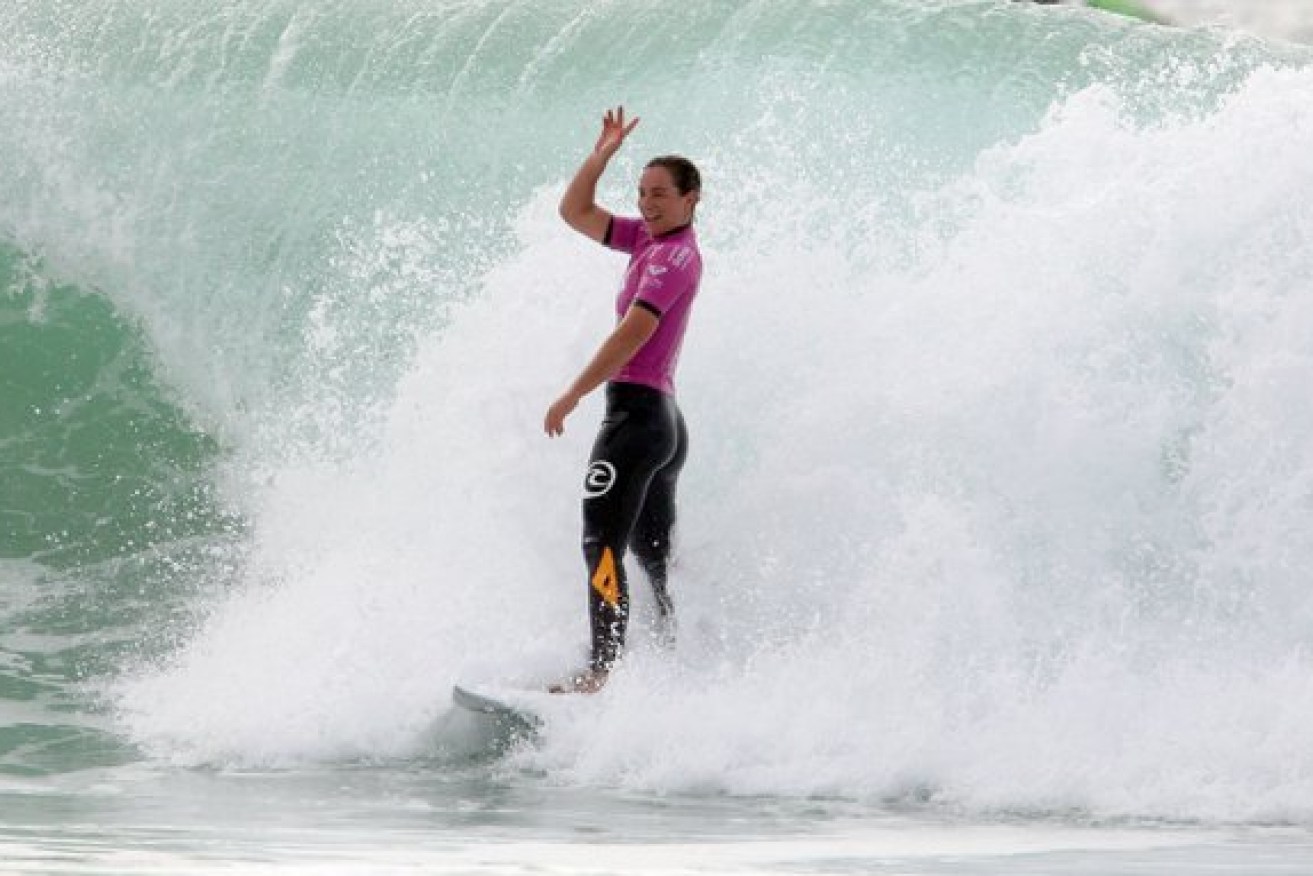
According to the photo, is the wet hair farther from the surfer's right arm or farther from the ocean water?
the ocean water

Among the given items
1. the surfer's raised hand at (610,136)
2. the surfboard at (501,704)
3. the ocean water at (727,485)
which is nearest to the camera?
the ocean water at (727,485)

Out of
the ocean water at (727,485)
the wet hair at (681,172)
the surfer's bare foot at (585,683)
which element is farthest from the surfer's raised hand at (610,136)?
the surfer's bare foot at (585,683)

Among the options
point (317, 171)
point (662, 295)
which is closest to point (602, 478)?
point (662, 295)

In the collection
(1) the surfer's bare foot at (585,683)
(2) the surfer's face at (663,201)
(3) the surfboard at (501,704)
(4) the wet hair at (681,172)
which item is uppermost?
(4) the wet hair at (681,172)

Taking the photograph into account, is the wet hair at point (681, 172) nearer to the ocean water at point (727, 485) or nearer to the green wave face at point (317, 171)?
the ocean water at point (727, 485)

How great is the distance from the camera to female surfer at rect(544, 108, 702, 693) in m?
6.20

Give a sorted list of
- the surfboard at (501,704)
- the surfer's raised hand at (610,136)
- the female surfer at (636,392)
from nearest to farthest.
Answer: the surfboard at (501,704), the female surfer at (636,392), the surfer's raised hand at (610,136)

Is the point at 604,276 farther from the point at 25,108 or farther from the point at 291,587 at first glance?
the point at 25,108

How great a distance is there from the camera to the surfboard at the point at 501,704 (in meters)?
6.09

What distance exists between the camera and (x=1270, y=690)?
5.91m

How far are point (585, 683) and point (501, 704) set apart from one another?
0.73 ft

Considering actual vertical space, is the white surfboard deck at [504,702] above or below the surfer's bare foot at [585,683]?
below

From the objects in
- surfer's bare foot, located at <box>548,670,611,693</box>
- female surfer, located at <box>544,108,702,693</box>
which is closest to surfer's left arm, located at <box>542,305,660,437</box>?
female surfer, located at <box>544,108,702,693</box>

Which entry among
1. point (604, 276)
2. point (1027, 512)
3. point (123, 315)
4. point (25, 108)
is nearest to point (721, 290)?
point (604, 276)
